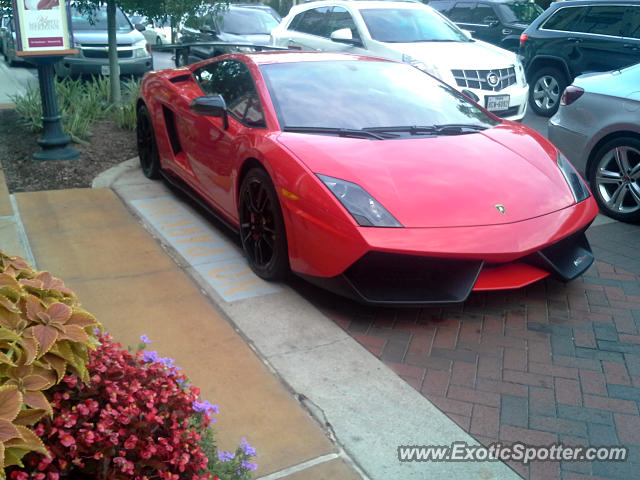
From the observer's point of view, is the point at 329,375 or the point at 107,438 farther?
the point at 329,375

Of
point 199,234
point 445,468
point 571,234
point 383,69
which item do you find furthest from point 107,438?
point 383,69

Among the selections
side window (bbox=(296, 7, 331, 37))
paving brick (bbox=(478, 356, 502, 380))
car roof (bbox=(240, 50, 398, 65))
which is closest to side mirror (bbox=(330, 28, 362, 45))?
side window (bbox=(296, 7, 331, 37))

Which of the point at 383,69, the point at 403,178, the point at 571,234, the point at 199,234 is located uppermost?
the point at 383,69

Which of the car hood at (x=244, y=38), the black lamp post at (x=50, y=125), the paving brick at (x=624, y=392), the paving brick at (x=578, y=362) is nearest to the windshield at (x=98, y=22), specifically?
the car hood at (x=244, y=38)

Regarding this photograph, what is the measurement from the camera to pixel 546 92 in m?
10.8

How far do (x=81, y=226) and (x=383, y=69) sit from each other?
8.46 feet

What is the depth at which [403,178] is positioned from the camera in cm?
379

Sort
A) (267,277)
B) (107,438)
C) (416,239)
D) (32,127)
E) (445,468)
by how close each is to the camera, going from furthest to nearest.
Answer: (32,127) → (267,277) → (416,239) → (445,468) → (107,438)

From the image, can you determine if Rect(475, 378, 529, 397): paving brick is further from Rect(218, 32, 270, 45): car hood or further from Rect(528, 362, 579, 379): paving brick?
Rect(218, 32, 270, 45): car hood

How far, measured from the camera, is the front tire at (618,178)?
18.0 feet

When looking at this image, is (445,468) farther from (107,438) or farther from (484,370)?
(107,438)

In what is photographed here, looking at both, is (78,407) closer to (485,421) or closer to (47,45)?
(485,421)

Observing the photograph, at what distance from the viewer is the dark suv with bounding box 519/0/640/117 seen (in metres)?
9.72

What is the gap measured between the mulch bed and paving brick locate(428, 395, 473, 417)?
4383 millimetres
